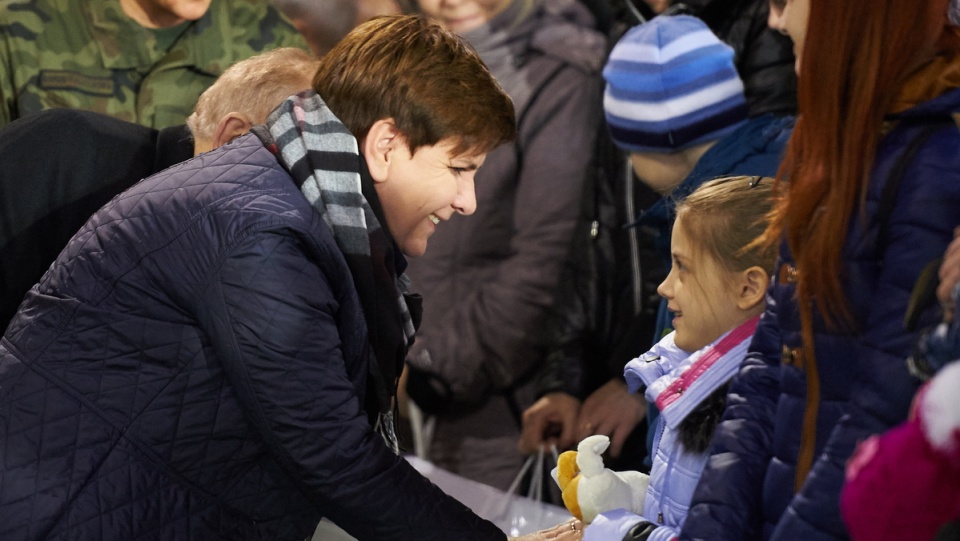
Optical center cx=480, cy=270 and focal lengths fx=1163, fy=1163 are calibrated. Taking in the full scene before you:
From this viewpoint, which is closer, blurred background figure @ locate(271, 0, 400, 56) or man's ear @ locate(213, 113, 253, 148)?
man's ear @ locate(213, 113, 253, 148)

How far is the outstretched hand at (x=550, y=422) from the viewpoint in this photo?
3.24 meters

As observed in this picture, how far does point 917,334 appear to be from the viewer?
1.12m

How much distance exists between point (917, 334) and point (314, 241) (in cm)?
85

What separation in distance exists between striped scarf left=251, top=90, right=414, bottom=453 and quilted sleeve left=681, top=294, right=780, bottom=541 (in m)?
0.57

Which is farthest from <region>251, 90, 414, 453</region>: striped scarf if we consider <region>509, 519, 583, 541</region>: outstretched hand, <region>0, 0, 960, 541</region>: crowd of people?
<region>509, 519, 583, 541</region>: outstretched hand

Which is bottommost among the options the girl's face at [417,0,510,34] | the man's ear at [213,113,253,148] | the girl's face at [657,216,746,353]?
the girl's face at [417,0,510,34]

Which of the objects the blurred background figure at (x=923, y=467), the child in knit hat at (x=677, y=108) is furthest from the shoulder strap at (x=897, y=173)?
the child in knit hat at (x=677, y=108)

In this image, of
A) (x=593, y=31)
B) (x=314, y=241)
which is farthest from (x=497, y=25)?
(x=314, y=241)

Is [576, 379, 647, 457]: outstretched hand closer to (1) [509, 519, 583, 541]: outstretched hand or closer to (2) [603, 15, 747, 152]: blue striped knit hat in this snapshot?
(2) [603, 15, 747, 152]: blue striped knit hat

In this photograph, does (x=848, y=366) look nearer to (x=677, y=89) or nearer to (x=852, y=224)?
(x=852, y=224)

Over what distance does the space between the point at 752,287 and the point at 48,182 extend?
1.38m

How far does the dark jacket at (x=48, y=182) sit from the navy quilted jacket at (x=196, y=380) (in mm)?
596

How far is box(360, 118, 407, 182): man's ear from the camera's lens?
5.67 feet

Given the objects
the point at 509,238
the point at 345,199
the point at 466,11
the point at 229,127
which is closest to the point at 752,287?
the point at 345,199
